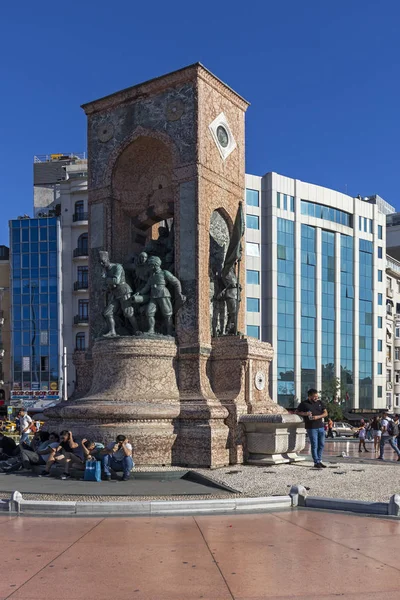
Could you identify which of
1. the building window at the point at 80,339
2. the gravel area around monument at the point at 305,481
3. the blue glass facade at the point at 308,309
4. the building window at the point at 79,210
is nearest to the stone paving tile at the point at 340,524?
the gravel area around monument at the point at 305,481

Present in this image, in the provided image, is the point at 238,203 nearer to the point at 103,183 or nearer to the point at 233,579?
the point at 103,183

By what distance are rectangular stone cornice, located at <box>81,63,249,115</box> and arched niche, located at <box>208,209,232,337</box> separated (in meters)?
3.07

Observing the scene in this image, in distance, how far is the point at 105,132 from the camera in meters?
18.9

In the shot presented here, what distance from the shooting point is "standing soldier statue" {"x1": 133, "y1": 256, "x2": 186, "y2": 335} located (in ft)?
54.5

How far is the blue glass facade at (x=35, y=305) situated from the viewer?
196 feet

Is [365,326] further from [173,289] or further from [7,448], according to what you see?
[7,448]

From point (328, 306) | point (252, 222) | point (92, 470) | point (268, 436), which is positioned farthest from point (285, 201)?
point (92, 470)

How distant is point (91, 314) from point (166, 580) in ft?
39.7

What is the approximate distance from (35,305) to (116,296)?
44506 millimetres

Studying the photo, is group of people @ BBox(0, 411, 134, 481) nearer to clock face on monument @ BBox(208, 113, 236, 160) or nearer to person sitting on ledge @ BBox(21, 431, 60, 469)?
person sitting on ledge @ BBox(21, 431, 60, 469)

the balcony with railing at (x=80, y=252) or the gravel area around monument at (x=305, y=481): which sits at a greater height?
the balcony with railing at (x=80, y=252)

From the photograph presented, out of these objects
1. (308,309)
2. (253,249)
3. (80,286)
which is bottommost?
(308,309)

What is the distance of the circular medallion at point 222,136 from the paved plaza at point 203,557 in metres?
10.3

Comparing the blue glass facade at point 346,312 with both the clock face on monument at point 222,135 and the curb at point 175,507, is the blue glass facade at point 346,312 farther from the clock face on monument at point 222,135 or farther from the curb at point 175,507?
the curb at point 175,507
